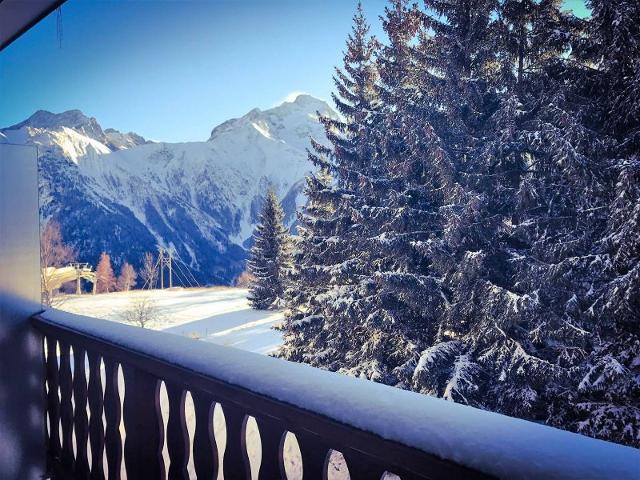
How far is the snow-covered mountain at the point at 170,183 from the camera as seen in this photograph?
23.8 ft

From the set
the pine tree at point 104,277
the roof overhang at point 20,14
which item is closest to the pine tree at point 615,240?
the roof overhang at point 20,14

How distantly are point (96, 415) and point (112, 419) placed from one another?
0.47 feet

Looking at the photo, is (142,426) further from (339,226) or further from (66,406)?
(339,226)

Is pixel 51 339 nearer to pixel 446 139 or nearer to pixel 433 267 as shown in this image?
pixel 433 267

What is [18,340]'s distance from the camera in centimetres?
157

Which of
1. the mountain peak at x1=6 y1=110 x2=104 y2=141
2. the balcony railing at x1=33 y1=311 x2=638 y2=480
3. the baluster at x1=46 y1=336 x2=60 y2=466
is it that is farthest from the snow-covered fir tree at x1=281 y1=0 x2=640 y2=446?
the baluster at x1=46 y1=336 x2=60 y2=466

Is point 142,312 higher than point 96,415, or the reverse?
point 96,415

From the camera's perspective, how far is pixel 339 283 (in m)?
8.55

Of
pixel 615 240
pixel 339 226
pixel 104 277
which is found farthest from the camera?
pixel 339 226

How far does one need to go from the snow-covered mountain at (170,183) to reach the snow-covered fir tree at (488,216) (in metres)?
1.65

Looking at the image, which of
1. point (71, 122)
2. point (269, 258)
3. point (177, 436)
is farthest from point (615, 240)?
point (71, 122)

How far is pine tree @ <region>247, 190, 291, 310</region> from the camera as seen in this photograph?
364 inches

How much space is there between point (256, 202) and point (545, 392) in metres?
5.92

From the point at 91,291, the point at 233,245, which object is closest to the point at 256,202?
the point at 233,245
